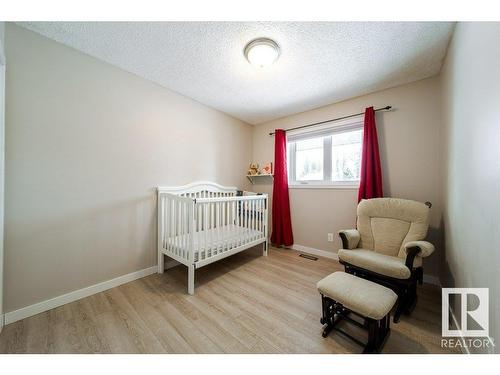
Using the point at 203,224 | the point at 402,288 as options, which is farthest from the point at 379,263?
the point at 203,224

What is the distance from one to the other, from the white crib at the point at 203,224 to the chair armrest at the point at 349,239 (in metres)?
1.13

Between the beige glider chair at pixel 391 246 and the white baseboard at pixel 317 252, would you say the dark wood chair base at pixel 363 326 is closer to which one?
the beige glider chair at pixel 391 246

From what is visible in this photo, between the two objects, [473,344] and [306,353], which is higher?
[473,344]

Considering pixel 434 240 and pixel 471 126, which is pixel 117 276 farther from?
pixel 434 240

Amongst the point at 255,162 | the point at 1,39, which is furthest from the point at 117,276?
the point at 255,162

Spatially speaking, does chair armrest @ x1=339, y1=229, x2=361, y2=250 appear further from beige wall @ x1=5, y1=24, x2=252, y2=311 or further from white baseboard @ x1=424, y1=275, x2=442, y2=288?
beige wall @ x1=5, y1=24, x2=252, y2=311

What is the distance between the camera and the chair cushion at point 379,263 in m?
1.39

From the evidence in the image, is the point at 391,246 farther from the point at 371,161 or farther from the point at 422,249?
the point at 371,161

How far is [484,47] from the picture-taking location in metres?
Answer: 0.93

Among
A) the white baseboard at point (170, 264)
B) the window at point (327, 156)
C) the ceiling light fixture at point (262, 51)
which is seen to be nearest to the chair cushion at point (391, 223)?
the window at point (327, 156)

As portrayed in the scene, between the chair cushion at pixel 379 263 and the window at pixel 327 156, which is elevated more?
the window at pixel 327 156

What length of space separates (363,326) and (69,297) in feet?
7.90
